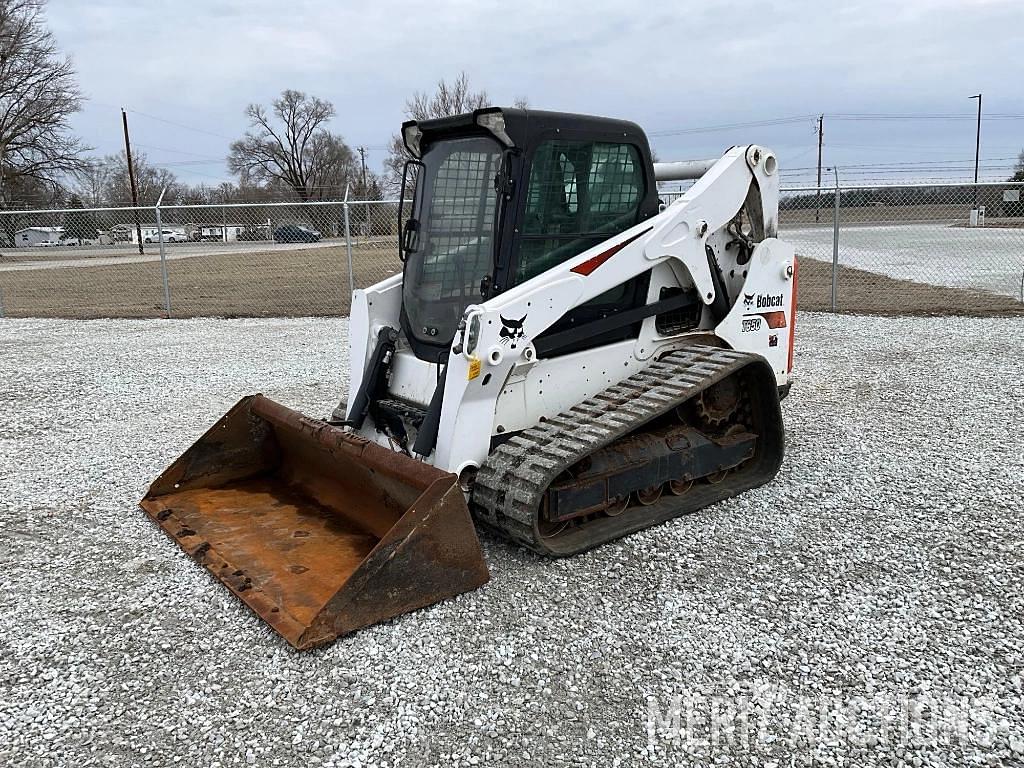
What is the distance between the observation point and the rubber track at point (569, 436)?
4.16 meters

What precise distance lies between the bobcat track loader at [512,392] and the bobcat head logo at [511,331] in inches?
0.4

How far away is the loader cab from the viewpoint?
4676mm

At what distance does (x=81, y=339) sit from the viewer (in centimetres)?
1221

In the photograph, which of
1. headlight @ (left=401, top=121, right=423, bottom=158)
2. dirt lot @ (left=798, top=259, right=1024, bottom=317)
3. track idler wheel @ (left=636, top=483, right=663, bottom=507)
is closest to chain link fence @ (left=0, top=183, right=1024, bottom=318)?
dirt lot @ (left=798, top=259, right=1024, bottom=317)

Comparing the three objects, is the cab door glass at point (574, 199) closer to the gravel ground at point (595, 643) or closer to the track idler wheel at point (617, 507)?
the track idler wheel at point (617, 507)

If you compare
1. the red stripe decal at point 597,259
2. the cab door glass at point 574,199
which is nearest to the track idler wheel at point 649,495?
the red stripe decal at point 597,259

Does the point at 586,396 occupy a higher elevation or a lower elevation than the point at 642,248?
lower

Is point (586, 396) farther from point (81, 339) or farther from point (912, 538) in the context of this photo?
point (81, 339)

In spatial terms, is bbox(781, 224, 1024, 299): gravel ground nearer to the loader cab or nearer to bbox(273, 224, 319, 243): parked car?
the loader cab

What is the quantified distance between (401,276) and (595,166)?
1444 mm

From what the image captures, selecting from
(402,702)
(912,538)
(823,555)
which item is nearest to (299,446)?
(402,702)

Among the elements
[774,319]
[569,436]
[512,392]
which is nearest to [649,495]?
[569,436]

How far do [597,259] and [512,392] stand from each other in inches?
35.3

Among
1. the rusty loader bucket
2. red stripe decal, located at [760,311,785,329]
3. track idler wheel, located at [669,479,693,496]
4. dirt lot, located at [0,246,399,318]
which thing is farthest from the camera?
dirt lot, located at [0,246,399,318]
